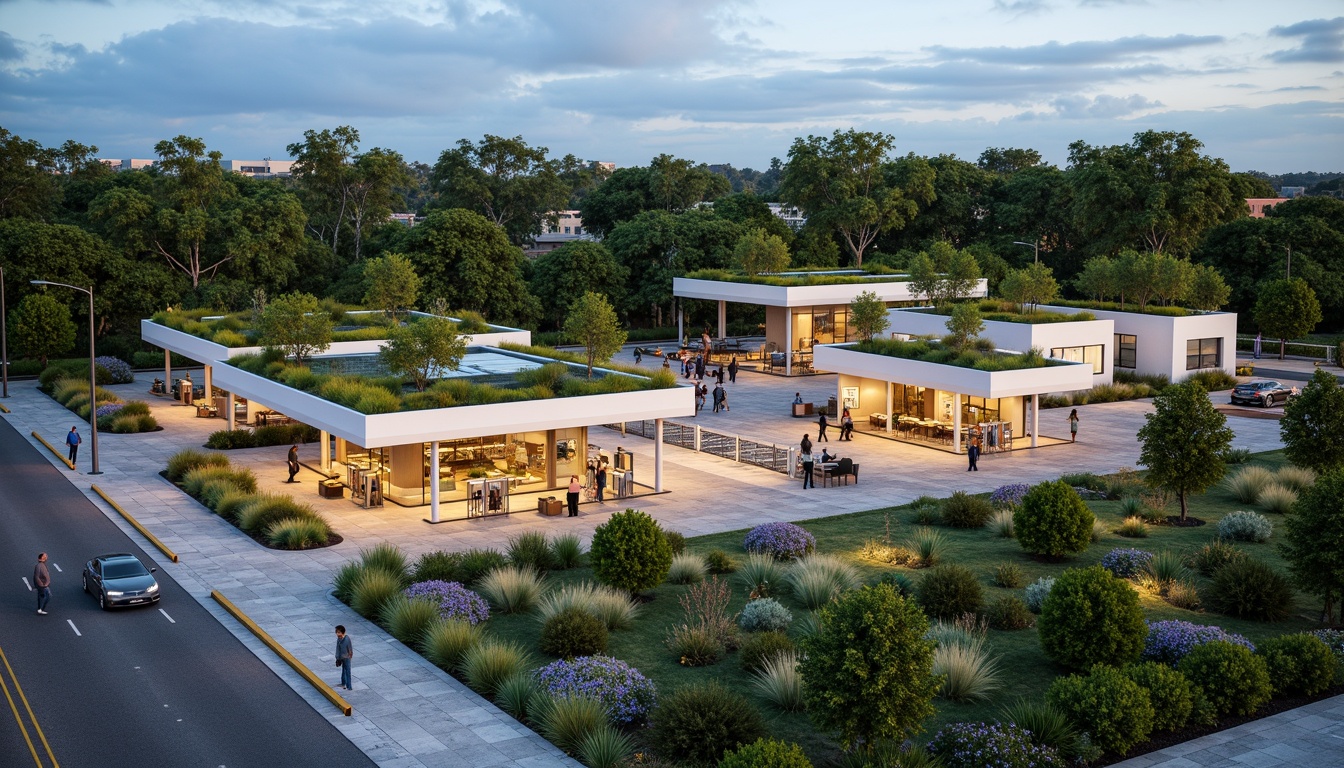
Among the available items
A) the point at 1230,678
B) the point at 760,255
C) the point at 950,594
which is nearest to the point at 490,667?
the point at 950,594

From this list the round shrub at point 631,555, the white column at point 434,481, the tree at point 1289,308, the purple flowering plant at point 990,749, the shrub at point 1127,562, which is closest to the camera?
the purple flowering plant at point 990,749

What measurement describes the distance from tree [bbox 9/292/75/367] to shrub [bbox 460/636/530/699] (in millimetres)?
47775

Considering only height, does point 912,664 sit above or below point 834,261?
below

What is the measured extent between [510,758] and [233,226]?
5628cm

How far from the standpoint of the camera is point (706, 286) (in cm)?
6506

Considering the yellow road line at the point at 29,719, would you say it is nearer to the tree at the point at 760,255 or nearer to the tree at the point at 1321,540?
the tree at the point at 1321,540

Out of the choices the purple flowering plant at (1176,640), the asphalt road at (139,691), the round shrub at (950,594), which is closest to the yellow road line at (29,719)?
the asphalt road at (139,691)

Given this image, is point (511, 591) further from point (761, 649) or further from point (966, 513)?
point (966, 513)

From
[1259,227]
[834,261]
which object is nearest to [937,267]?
[834,261]

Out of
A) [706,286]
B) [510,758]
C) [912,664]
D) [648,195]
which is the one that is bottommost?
[510,758]

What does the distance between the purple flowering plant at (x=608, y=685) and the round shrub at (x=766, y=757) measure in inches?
138

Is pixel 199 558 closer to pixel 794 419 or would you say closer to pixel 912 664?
pixel 912 664

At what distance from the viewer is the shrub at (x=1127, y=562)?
81.7ft

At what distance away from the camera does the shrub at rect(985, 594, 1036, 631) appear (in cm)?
2244
